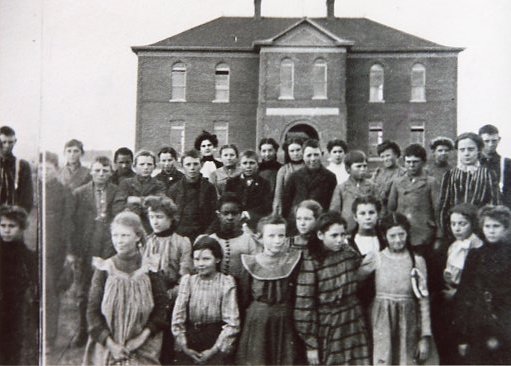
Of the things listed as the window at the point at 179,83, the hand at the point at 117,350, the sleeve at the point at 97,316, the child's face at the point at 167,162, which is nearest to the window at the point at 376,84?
the window at the point at 179,83

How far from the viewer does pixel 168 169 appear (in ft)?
10.1

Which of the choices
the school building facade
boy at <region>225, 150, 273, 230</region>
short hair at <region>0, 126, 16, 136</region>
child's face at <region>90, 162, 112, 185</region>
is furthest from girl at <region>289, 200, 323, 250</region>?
short hair at <region>0, 126, 16, 136</region>

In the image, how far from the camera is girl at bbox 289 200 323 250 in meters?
2.86

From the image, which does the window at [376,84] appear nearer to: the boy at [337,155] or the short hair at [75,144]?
the boy at [337,155]

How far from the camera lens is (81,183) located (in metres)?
3.06

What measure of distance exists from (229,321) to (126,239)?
26.5 inches

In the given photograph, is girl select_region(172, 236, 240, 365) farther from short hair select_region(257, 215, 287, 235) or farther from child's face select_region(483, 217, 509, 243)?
child's face select_region(483, 217, 509, 243)

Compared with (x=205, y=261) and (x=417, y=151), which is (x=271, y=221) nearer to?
(x=205, y=261)

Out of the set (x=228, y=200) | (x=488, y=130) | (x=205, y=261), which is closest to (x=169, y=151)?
(x=228, y=200)

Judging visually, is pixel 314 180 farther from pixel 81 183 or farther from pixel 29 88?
pixel 29 88

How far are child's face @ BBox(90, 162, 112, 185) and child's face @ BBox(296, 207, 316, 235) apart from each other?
103 centimetres

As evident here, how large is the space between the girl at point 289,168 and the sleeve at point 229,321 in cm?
49

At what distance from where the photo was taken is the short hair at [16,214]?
308cm

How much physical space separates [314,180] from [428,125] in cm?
69
